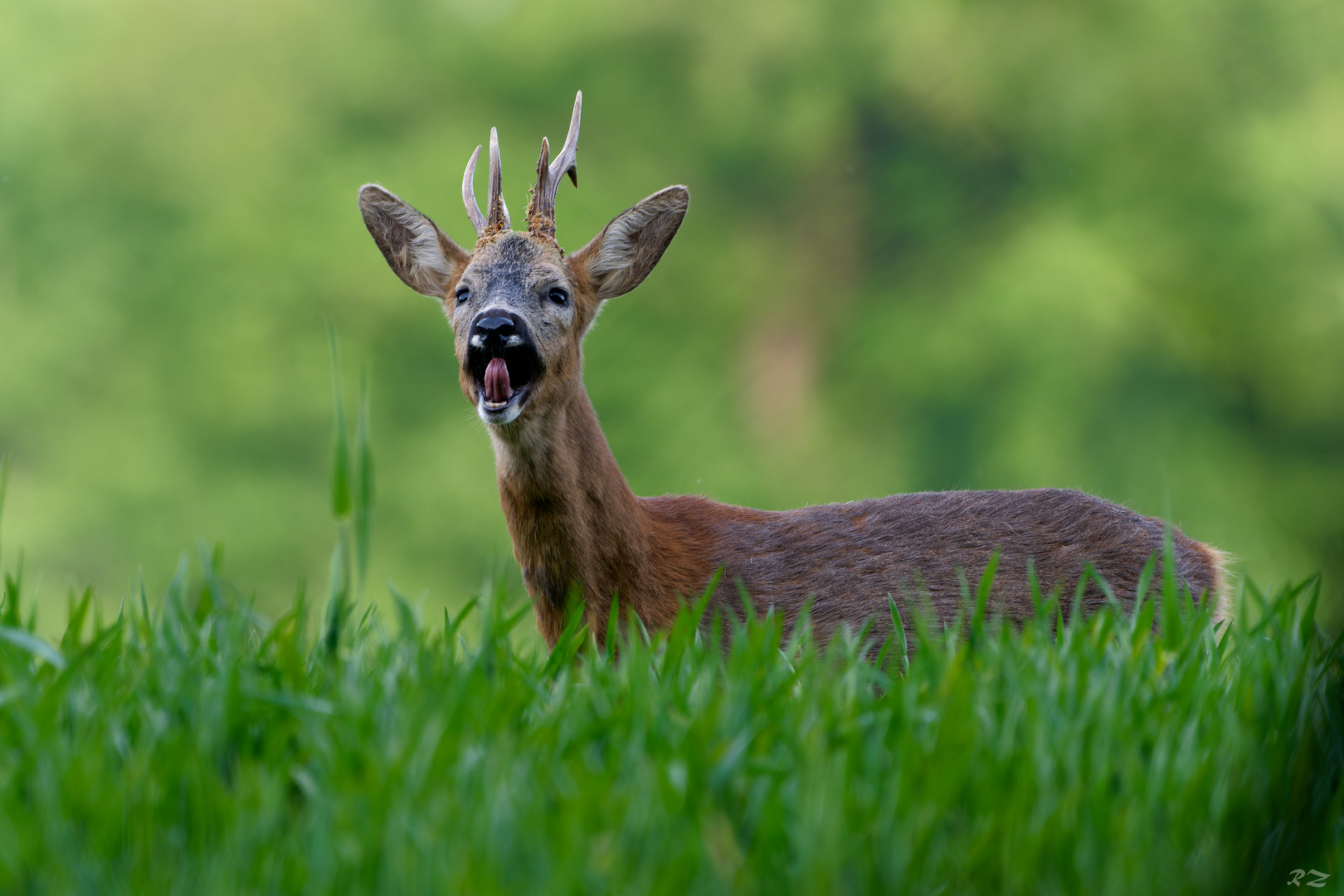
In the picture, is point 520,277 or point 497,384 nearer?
point 497,384

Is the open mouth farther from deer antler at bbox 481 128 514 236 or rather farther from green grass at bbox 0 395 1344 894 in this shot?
green grass at bbox 0 395 1344 894

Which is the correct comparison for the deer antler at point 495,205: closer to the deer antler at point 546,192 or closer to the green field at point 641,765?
the deer antler at point 546,192

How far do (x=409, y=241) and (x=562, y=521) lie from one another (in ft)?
4.39

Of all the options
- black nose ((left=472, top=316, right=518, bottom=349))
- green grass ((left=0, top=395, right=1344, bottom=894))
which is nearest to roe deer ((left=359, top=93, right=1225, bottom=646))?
black nose ((left=472, top=316, right=518, bottom=349))

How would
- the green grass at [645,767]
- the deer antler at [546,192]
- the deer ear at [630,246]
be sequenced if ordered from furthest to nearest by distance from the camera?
the deer ear at [630,246] → the deer antler at [546,192] → the green grass at [645,767]

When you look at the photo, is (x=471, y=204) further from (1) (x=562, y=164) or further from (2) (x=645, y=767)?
(2) (x=645, y=767)

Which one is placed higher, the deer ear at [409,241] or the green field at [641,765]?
the deer ear at [409,241]

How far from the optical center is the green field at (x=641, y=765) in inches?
72.2

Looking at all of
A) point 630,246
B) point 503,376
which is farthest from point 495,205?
point 503,376

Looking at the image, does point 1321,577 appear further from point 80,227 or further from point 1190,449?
point 80,227

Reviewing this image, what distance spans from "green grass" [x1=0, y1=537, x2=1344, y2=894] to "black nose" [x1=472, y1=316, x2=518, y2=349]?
1.76 meters

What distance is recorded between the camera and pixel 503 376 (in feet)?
14.2

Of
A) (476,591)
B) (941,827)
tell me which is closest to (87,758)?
(476,591)

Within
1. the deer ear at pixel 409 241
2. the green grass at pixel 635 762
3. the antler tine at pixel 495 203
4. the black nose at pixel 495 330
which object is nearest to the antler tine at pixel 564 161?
the antler tine at pixel 495 203
